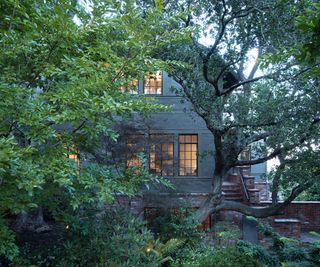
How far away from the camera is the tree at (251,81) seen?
28.1 feet

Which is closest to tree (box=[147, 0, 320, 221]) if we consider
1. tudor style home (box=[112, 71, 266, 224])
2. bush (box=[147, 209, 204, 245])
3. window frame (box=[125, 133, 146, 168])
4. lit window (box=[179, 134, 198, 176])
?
bush (box=[147, 209, 204, 245])

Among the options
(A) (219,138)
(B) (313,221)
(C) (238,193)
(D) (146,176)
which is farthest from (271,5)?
(B) (313,221)

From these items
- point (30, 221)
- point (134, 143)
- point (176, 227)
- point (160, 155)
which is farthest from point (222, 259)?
point (30, 221)

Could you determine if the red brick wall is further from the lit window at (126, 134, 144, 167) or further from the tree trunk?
the tree trunk

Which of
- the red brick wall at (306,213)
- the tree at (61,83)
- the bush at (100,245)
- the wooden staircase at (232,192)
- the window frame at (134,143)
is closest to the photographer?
the tree at (61,83)

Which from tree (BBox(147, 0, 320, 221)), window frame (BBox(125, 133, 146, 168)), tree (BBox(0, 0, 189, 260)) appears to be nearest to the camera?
tree (BBox(0, 0, 189, 260))

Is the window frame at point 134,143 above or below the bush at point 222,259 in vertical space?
above

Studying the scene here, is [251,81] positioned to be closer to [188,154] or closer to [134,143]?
[134,143]

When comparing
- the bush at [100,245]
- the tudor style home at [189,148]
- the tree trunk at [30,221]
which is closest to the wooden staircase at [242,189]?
the tudor style home at [189,148]

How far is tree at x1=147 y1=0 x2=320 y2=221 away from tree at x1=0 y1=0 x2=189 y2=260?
14.5ft

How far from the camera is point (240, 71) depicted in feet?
35.5

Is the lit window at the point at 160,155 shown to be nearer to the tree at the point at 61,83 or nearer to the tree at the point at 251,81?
the tree at the point at 251,81

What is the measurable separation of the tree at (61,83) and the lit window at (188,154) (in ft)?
29.1

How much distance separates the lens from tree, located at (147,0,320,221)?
856cm
